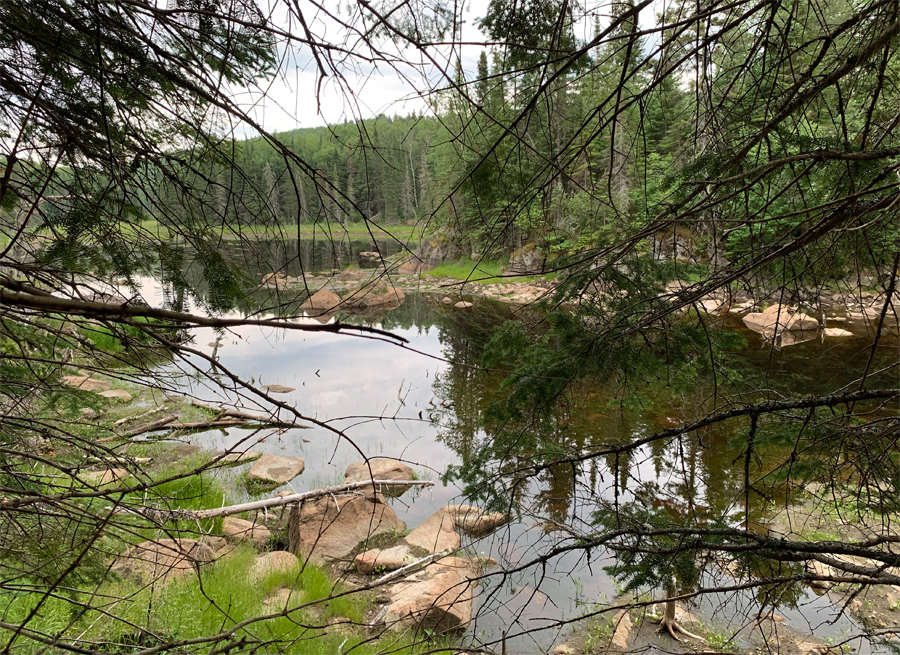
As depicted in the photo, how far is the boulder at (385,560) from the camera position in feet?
19.1

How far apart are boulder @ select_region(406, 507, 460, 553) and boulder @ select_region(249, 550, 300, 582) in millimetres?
1368

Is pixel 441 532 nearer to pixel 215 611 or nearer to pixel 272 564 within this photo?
pixel 272 564

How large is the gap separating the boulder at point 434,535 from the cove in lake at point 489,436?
400 mm

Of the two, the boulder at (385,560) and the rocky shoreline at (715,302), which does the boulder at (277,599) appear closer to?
the boulder at (385,560)

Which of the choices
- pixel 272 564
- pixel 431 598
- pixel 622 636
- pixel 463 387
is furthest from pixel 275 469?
pixel 622 636

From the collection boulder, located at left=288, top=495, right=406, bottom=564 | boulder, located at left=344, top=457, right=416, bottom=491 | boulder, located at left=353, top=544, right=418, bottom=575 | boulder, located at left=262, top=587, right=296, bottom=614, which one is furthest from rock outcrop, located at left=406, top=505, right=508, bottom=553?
boulder, located at left=262, top=587, right=296, bottom=614

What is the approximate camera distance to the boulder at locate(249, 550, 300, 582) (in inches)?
205

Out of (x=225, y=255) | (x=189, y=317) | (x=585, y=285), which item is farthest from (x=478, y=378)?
(x=189, y=317)

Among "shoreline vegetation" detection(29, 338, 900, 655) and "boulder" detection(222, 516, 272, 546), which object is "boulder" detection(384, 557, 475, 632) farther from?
"boulder" detection(222, 516, 272, 546)

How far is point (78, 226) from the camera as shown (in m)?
1.81

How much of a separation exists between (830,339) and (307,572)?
12430 mm

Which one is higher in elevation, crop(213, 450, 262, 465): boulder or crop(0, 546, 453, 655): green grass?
crop(213, 450, 262, 465): boulder

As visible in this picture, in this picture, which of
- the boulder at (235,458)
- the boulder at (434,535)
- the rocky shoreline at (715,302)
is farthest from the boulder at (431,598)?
the rocky shoreline at (715,302)

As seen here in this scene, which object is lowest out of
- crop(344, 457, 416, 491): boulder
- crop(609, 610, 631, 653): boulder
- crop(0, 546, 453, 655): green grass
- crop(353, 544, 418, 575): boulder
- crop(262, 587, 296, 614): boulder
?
crop(609, 610, 631, 653): boulder
